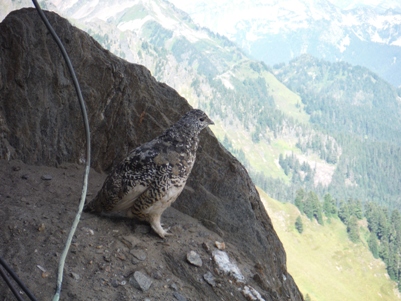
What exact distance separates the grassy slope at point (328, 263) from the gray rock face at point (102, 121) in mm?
100227

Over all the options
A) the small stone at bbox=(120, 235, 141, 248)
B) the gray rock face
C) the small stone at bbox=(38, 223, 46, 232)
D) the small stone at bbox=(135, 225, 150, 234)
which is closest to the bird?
the small stone at bbox=(135, 225, 150, 234)

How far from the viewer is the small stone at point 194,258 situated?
27.0 feet

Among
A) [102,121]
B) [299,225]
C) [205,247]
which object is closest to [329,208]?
[299,225]

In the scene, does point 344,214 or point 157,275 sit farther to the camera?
point 344,214

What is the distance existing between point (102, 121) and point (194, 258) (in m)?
5.76

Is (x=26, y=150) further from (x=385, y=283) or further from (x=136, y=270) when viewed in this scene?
(x=385, y=283)

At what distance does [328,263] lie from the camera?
5295 inches

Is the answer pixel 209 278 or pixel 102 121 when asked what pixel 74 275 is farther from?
pixel 102 121

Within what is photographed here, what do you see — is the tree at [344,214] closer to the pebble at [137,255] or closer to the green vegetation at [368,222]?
the green vegetation at [368,222]

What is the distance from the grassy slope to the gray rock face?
100m

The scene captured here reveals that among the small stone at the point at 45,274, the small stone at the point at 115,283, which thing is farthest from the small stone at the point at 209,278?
the small stone at the point at 45,274

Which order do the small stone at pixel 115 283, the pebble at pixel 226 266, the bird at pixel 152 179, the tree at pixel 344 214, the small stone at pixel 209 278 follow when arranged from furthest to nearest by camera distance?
the tree at pixel 344 214
the pebble at pixel 226 266
the bird at pixel 152 179
the small stone at pixel 209 278
the small stone at pixel 115 283

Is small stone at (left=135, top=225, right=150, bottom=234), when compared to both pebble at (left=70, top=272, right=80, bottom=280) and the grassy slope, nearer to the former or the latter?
pebble at (left=70, top=272, right=80, bottom=280)

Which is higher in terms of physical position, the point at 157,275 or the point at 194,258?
the point at 194,258
